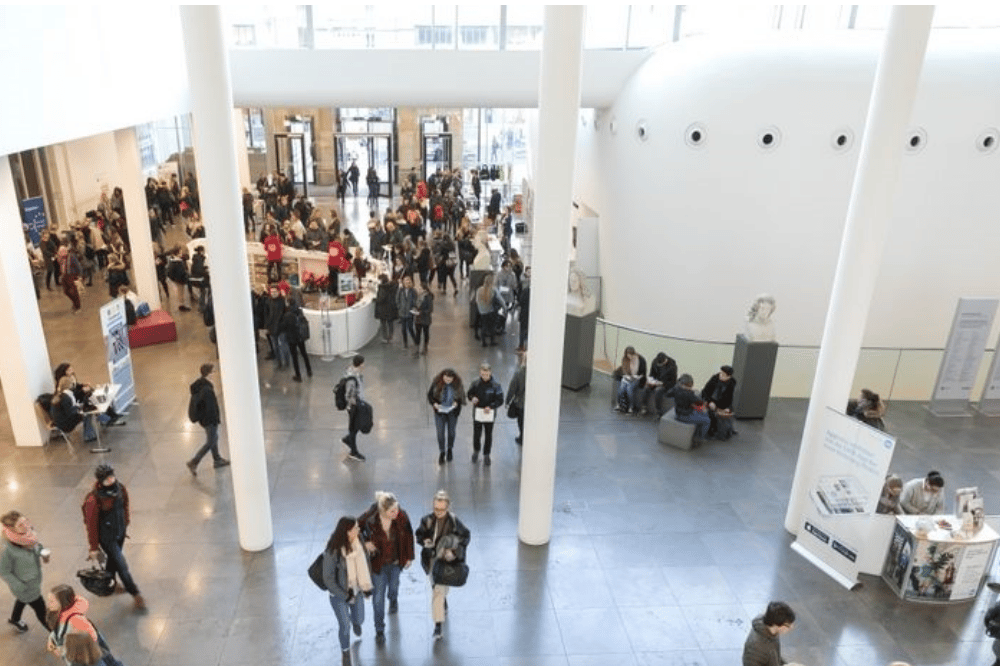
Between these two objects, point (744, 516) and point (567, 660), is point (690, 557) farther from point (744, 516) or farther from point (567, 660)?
point (567, 660)

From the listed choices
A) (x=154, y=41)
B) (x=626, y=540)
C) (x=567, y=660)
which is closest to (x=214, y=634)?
(x=567, y=660)

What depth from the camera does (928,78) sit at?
12164 millimetres

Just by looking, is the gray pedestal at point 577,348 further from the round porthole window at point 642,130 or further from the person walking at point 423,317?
the round porthole window at point 642,130

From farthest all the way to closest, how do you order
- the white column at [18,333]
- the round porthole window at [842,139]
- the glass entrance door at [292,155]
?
1. the glass entrance door at [292,155]
2. the round porthole window at [842,139]
3. the white column at [18,333]

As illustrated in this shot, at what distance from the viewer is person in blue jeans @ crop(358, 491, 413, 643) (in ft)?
20.9

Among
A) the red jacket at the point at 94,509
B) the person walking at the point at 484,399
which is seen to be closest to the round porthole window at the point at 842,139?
the person walking at the point at 484,399

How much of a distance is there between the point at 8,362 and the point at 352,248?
801 cm

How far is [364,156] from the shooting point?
3119 centimetres

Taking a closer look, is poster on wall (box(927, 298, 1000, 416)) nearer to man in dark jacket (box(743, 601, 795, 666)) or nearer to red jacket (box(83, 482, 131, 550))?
man in dark jacket (box(743, 601, 795, 666))

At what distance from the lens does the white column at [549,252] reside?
6707 millimetres

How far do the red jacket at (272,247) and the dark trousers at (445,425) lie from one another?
7525 mm

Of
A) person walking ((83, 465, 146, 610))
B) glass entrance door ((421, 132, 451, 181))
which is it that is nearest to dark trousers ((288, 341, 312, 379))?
person walking ((83, 465, 146, 610))

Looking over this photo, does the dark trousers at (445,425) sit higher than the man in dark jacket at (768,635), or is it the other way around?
the man in dark jacket at (768,635)

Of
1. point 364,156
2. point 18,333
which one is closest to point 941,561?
point 18,333
